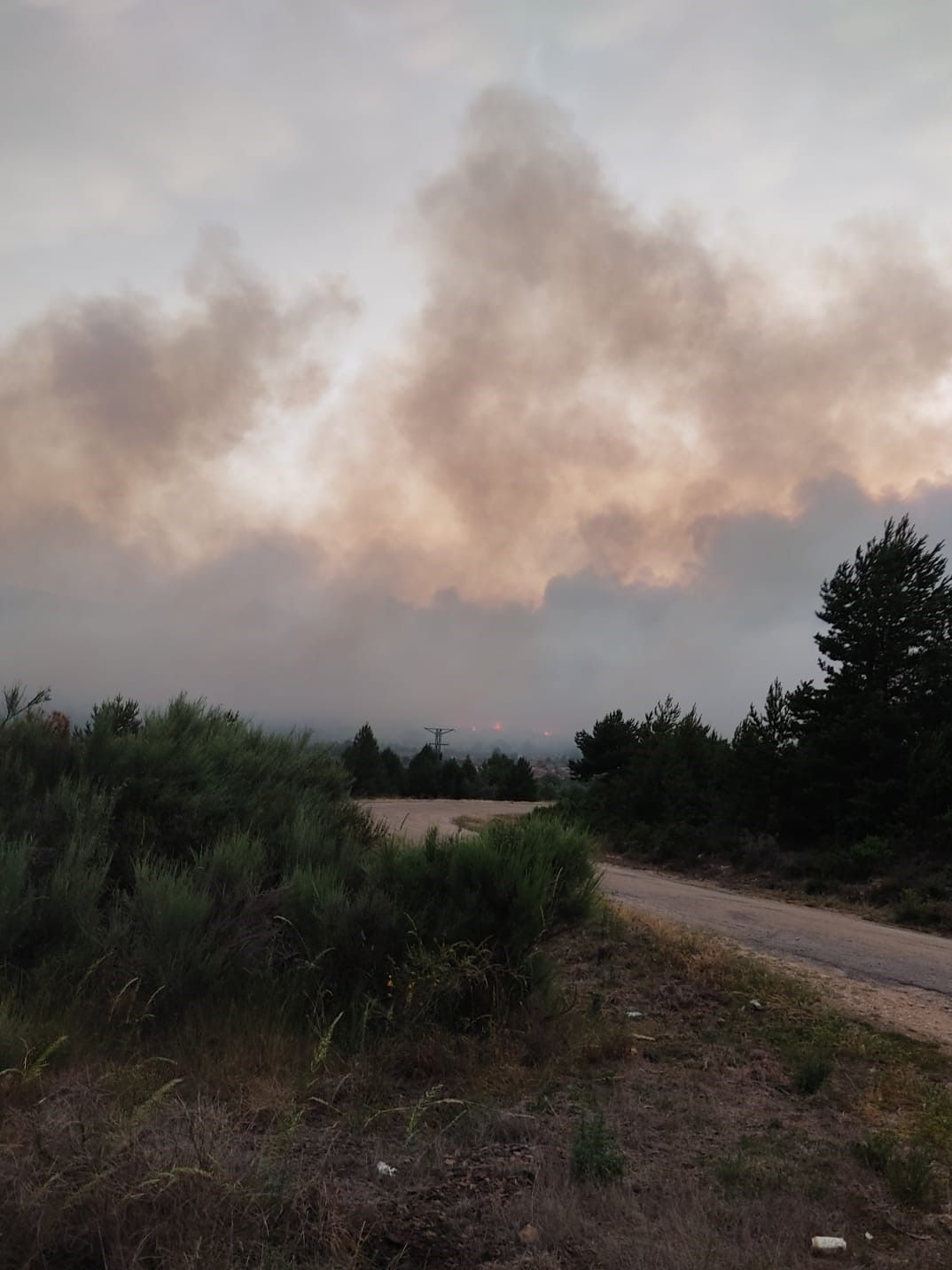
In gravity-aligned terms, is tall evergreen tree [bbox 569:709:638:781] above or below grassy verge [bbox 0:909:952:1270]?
above

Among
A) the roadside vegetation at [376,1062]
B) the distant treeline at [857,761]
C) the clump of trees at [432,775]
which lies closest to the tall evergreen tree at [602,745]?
the distant treeline at [857,761]

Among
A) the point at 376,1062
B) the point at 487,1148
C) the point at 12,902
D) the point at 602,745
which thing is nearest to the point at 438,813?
the point at 602,745

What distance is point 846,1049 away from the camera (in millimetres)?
6512

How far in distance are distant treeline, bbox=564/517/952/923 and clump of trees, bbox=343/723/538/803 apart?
36038mm

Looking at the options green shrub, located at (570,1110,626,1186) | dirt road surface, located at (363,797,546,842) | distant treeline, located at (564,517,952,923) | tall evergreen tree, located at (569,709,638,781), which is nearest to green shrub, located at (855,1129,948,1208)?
green shrub, located at (570,1110,626,1186)

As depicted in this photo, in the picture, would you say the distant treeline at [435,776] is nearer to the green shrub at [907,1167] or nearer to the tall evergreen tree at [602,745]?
the tall evergreen tree at [602,745]

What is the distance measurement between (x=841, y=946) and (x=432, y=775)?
52.8m

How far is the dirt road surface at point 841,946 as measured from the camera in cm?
814

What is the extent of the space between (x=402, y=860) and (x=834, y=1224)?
4233mm

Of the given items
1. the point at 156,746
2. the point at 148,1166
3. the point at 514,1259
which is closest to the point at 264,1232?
the point at 148,1166

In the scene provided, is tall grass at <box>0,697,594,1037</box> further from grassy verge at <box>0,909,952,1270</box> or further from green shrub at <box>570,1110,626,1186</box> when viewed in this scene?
green shrub at <box>570,1110,626,1186</box>

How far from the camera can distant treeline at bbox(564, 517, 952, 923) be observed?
18.1 meters

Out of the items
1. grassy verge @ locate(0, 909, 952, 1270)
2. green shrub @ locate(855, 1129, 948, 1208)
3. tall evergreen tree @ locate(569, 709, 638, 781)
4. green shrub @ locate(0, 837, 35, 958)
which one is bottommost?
grassy verge @ locate(0, 909, 952, 1270)

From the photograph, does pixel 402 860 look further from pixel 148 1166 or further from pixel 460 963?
pixel 148 1166
